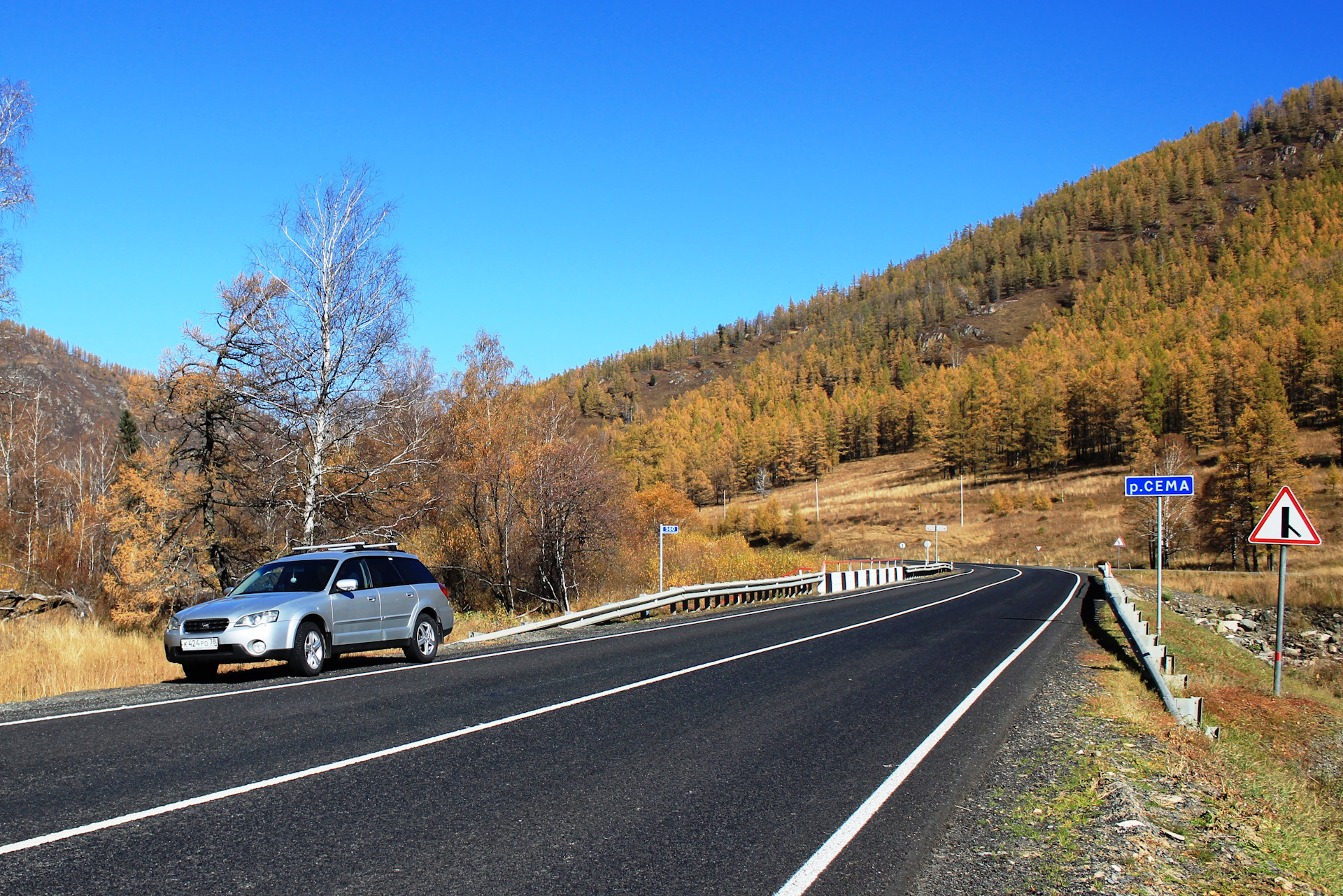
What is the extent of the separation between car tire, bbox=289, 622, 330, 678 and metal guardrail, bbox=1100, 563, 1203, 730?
9.98m

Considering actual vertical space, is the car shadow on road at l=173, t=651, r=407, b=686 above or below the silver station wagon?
below

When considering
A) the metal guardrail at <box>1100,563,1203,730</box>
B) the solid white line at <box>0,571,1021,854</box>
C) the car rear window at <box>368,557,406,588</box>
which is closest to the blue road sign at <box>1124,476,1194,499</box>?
the metal guardrail at <box>1100,563,1203,730</box>

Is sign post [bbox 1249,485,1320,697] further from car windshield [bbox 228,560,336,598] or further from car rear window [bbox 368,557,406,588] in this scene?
car windshield [bbox 228,560,336,598]

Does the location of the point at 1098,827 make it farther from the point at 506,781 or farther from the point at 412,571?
the point at 412,571

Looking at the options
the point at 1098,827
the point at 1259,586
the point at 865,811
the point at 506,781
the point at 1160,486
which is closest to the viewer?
the point at 1098,827

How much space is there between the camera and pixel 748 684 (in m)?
10.2

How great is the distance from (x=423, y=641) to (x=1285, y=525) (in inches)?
531

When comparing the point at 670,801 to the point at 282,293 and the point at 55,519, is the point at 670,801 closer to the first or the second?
the point at 282,293

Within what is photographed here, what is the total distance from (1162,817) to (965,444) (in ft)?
400

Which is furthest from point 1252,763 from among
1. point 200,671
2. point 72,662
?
point 72,662

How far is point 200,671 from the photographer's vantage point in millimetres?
10602

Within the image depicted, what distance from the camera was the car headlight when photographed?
1003 centimetres

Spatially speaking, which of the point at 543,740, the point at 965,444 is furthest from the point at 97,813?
the point at 965,444

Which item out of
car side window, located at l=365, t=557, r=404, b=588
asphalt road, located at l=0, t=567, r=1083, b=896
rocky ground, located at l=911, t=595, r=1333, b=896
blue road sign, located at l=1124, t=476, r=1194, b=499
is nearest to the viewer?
asphalt road, located at l=0, t=567, r=1083, b=896
